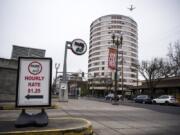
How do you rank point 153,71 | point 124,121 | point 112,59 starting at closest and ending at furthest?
1. point 124,121
2. point 112,59
3. point 153,71

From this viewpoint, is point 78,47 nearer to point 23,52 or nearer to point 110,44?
point 23,52

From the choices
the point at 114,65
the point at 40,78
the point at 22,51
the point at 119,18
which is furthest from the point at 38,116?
the point at 119,18

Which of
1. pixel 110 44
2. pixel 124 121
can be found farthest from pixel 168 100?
pixel 110 44

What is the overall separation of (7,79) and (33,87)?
615 inches

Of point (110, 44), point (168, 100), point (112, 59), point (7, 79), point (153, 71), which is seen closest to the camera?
point (7, 79)

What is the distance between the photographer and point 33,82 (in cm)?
651

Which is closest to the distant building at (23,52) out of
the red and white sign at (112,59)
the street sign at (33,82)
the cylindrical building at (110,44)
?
the red and white sign at (112,59)

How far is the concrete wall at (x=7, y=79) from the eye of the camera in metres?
20.6

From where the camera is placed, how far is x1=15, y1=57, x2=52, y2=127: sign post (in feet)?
20.5

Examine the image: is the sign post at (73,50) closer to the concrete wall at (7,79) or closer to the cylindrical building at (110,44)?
the concrete wall at (7,79)

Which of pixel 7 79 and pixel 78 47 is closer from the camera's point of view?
pixel 7 79

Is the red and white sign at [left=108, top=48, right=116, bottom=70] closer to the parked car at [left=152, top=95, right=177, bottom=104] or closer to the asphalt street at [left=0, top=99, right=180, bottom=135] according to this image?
the asphalt street at [left=0, top=99, right=180, bottom=135]

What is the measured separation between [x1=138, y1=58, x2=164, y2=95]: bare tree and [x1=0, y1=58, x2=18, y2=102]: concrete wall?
36331 mm

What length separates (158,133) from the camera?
23.7 feet
